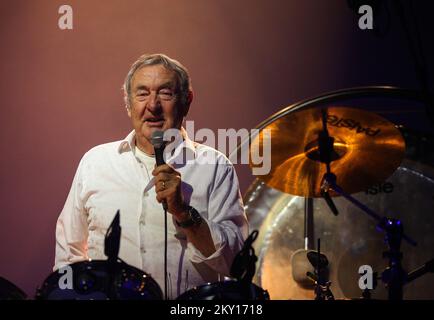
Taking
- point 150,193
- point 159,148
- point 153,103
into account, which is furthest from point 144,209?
point 159,148

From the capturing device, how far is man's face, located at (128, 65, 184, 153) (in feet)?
9.05

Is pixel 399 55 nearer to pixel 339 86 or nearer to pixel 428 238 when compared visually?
pixel 339 86

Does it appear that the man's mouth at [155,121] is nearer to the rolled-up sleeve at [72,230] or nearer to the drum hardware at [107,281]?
the rolled-up sleeve at [72,230]

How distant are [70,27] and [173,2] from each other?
0.49 m

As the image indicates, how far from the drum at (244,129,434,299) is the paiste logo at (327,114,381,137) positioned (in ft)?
2.30

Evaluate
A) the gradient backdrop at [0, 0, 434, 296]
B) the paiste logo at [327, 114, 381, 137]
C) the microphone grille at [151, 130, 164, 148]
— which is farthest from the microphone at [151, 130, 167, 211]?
the gradient backdrop at [0, 0, 434, 296]

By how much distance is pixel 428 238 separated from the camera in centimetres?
322

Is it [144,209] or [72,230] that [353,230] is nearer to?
[144,209]

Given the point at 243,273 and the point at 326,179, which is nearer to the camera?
the point at 243,273

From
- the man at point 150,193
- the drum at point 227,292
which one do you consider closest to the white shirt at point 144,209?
the man at point 150,193

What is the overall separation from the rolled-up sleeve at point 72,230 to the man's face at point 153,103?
1.12 ft

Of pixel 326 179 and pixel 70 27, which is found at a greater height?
pixel 70 27
